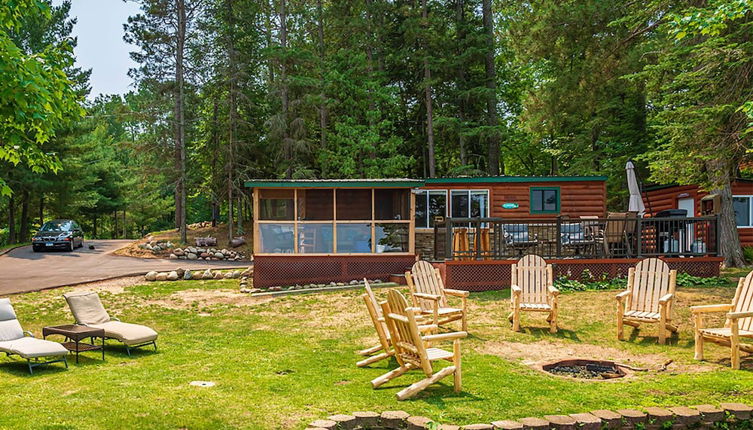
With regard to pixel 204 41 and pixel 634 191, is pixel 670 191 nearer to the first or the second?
pixel 634 191

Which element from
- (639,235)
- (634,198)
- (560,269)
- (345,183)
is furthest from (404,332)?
(634,198)

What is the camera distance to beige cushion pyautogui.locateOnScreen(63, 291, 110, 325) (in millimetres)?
8547

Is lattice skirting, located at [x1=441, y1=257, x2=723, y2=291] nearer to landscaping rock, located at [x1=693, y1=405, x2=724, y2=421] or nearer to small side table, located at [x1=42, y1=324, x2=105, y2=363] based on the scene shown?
small side table, located at [x1=42, y1=324, x2=105, y2=363]

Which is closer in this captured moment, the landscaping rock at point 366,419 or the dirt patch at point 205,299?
the landscaping rock at point 366,419

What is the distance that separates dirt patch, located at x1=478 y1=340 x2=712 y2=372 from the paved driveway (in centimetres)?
1174

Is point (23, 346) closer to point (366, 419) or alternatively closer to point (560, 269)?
point (366, 419)

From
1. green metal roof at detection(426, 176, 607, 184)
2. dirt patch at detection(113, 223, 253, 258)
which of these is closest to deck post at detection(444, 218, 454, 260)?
green metal roof at detection(426, 176, 607, 184)

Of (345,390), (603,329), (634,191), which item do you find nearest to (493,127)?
(634,191)

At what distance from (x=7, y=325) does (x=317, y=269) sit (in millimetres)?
8288

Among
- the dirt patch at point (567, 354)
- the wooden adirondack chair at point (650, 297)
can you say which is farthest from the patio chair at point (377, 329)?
the wooden adirondack chair at point (650, 297)

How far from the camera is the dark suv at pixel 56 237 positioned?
24.4 metres

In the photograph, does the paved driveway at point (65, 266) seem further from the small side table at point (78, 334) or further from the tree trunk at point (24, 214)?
the small side table at point (78, 334)

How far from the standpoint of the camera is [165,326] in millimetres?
10398

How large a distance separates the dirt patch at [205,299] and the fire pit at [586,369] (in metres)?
7.26
